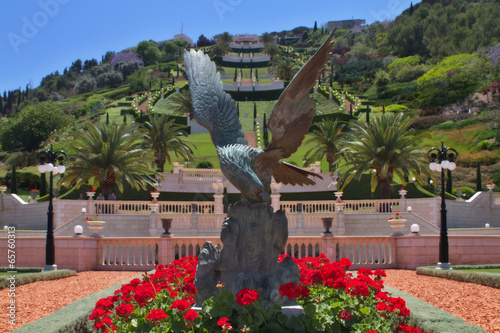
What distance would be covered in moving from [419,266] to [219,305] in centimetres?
1381

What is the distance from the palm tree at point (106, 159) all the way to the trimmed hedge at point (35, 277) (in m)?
14.6

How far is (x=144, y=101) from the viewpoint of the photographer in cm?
9050

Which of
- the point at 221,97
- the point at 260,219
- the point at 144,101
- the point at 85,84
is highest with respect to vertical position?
the point at 85,84

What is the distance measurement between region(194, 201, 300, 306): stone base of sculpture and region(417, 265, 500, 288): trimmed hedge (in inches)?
275

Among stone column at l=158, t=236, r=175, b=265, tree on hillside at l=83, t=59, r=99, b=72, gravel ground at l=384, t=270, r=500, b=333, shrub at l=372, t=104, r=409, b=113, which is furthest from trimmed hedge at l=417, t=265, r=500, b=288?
tree on hillside at l=83, t=59, r=99, b=72

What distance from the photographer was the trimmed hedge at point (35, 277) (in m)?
13.7

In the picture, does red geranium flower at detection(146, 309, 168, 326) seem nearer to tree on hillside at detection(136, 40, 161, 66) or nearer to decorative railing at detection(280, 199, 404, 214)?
decorative railing at detection(280, 199, 404, 214)

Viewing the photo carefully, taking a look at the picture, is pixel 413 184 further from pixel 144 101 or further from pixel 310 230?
pixel 144 101

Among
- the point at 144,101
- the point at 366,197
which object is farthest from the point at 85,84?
the point at 366,197

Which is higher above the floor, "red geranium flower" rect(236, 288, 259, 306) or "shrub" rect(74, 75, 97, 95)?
"shrub" rect(74, 75, 97, 95)

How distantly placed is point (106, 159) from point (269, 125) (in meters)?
24.9

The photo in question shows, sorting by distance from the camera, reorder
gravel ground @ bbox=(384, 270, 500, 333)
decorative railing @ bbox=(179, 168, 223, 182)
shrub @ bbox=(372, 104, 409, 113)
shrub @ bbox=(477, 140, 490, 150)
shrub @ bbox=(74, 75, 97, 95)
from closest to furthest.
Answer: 1. gravel ground @ bbox=(384, 270, 500, 333)
2. decorative railing @ bbox=(179, 168, 223, 182)
3. shrub @ bbox=(477, 140, 490, 150)
4. shrub @ bbox=(372, 104, 409, 113)
5. shrub @ bbox=(74, 75, 97, 95)

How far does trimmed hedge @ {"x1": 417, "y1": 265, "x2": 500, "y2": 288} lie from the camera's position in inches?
539

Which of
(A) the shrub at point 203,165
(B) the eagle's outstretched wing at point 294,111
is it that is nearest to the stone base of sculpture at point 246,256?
(B) the eagle's outstretched wing at point 294,111
